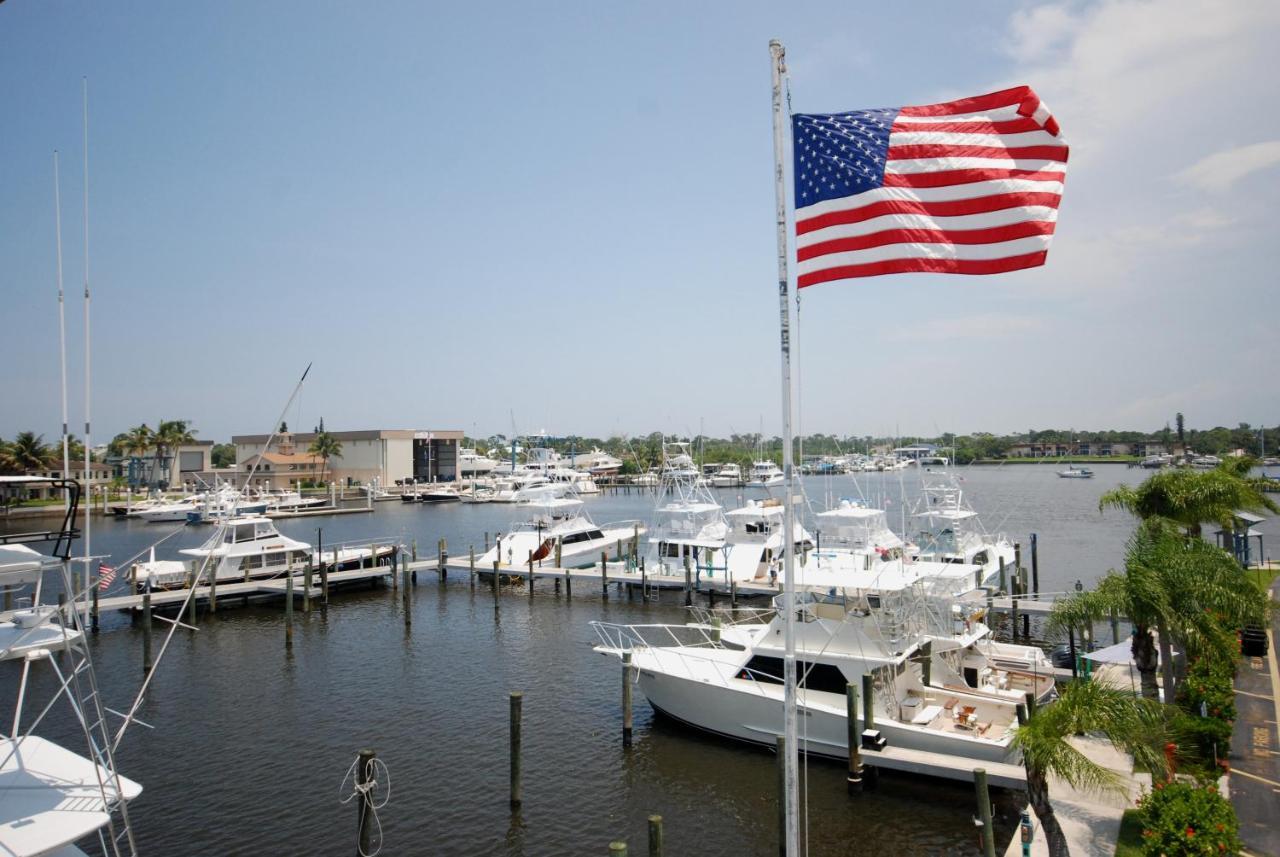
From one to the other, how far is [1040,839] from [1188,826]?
4.16m

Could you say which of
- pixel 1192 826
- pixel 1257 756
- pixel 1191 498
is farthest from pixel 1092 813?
pixel 1191 498

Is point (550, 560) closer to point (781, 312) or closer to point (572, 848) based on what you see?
point (572, 848)

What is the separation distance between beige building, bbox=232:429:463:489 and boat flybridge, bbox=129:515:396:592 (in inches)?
3365

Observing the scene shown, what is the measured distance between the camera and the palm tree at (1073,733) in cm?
1196

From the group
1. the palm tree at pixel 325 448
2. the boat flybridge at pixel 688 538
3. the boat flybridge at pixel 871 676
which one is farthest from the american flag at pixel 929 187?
the palm tree at pixel 325 448

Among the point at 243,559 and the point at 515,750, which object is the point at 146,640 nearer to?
the point at 243,559

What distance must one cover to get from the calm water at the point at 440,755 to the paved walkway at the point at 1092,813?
1.94m

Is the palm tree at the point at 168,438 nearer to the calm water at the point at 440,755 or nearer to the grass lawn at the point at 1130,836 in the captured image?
the calm water at the point at 440,755

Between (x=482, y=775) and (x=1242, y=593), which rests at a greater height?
(x=1242, y=593)

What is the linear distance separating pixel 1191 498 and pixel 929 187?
17.8 m

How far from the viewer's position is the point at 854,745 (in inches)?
719

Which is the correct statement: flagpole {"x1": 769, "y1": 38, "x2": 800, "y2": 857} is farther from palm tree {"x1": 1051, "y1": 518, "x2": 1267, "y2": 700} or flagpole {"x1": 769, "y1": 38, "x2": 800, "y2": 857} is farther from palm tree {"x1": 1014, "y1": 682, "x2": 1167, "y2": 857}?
palm tree {"x1": 1051, "y1": 518, "x2": 1267, "y2": 700}

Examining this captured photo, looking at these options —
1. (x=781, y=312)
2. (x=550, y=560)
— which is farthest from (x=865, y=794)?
(x=550, y=560)

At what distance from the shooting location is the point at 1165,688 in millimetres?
18234
